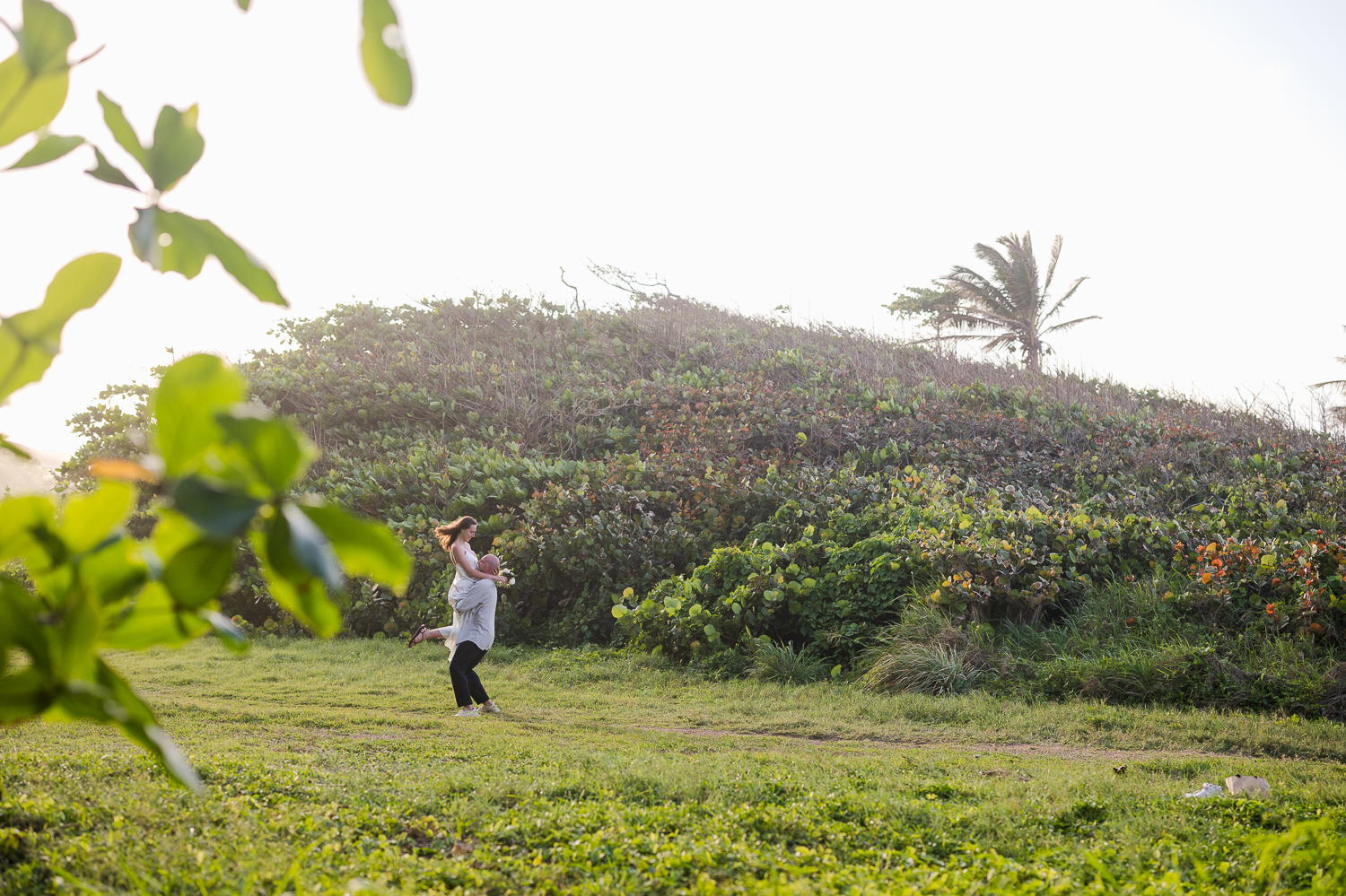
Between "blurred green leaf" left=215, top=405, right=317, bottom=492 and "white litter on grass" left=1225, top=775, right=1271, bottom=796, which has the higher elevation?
"blurred green leaf" left=215, top=405, right=317, bottom=492

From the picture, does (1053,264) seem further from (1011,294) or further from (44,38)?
(44,38)

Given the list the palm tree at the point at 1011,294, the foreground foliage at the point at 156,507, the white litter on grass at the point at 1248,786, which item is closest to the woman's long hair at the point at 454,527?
the white litter on grass at the point at 1248,786

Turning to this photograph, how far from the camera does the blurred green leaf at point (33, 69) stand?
90cm

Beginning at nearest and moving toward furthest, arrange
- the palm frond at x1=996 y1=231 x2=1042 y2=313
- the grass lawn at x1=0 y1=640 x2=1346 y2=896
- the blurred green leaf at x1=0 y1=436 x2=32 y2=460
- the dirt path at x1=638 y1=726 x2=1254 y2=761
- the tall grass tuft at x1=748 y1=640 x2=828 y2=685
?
1. the blurred green leaf at x1=0 y1=436 x2=32 y2=460
2. the grass lawn at x1=0 y1=640 x2=1346 y2=896
3. the dirt path at x1=638 y1=726 x2=1254 y2=761
4. the tall grass tuft at x1=748 y1=640 x2=828 y2=685
5. the palm frond at x1=996 y1=231 x2=1042 y2=313

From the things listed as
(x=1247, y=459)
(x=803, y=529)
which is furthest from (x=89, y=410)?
(x=1247, y=459)

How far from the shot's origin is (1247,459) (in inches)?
468

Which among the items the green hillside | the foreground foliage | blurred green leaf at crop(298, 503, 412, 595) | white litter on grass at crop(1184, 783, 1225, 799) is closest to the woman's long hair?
the green hillside

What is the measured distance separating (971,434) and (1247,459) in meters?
3.49

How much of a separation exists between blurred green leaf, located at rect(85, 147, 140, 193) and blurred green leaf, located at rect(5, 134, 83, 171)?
0.15 feet

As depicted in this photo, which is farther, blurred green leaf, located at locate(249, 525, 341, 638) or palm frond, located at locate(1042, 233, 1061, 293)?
palm frond, located at locate(1042, 233, 1061, 293)

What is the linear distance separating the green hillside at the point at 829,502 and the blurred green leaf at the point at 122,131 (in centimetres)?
643

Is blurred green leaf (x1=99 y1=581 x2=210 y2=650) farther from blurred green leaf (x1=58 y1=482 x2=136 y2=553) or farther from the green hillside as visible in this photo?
the green hillside

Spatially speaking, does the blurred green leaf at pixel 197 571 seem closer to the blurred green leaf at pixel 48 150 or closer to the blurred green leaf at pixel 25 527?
the blurred green leaf at pixel 25 527

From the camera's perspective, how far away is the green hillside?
295 inches
